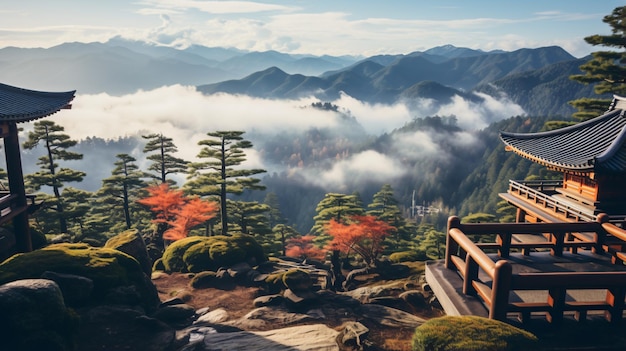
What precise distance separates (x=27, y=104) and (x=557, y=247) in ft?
74.3

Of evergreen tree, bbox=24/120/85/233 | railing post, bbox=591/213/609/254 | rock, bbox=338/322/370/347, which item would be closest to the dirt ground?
rock, bbox=338/322/370/347

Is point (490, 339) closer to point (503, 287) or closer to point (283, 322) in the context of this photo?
point (503, 287)

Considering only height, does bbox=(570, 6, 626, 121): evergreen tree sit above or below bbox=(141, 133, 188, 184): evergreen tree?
above

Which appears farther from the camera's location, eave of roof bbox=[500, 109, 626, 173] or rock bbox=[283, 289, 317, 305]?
rock bbox=[283, 289, 317, 305]

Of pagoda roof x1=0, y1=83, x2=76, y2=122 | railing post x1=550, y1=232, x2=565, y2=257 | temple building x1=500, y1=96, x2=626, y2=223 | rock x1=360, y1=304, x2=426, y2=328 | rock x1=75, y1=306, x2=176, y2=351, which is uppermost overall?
pagoda roof x1=0, y1=83, x2=76, y2=122

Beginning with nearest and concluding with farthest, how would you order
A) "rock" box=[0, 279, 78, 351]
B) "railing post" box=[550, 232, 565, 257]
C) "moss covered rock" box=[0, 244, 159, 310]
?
"rock" box=[0, 279, 78, 351] → "railing post" box=[550, 232, 565, 257] → "moss covered rock" box=[0, 244, 159, 310]

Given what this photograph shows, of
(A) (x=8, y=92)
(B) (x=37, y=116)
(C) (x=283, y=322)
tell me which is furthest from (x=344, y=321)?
(A) (x=8, y=92)

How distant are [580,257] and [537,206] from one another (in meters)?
7.20

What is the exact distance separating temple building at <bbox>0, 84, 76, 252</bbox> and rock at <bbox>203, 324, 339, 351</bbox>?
11.0 m

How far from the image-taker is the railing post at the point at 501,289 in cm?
921

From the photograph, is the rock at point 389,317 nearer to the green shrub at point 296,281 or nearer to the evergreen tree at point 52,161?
the green shrub at point 296,281

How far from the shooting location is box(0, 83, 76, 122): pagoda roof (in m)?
16.6

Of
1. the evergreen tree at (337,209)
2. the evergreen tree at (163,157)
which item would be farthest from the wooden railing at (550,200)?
the evergreen tree at (163,157)

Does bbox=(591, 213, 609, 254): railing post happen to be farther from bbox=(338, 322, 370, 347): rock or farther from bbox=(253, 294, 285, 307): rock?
bbox=(253, 294, 285, 307): rock
